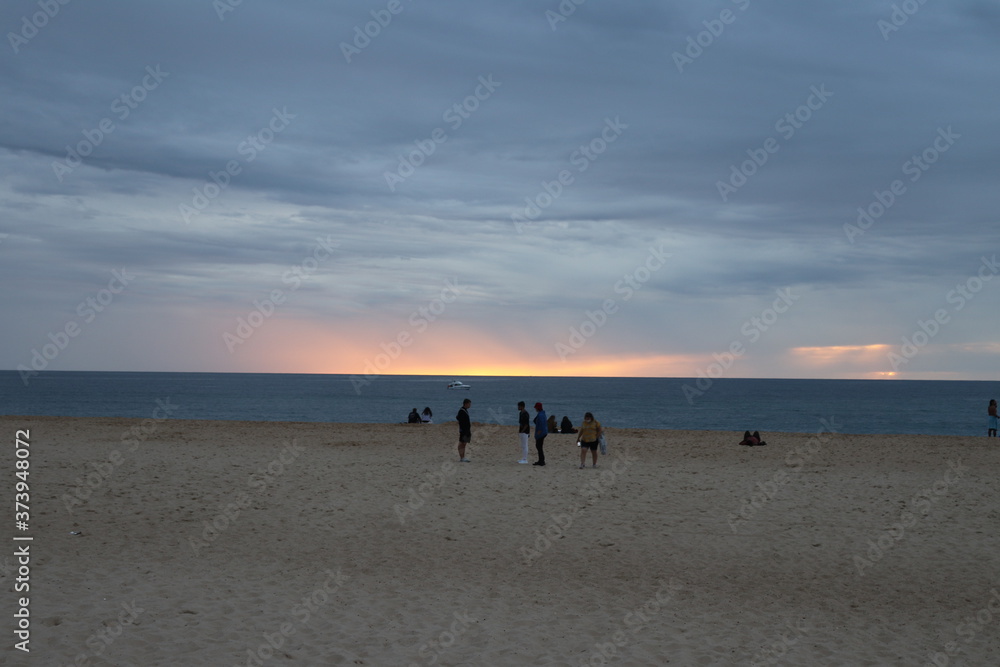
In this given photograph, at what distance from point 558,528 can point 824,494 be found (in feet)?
22.4

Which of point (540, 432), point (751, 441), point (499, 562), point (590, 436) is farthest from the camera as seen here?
point (751, 441)

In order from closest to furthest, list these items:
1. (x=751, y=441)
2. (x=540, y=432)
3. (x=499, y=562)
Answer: (x=499, y=562) < (x=540, y=432) < (x=751, y=441)

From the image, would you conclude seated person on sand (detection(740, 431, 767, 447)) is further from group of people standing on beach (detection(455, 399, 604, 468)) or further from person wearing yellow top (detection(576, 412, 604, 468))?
person wearing yellow top (detection(576, 412, 604, 468))

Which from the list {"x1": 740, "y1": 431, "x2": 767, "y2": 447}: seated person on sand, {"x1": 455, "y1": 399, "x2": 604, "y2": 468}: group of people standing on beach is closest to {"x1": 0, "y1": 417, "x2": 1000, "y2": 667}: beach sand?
{"x1": 455, "y1": 399, "x2": 604, "y2": 468}: group of people standing on beach

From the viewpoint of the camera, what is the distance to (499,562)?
11.7m

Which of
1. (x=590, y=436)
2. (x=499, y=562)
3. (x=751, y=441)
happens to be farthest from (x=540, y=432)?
(x=751, y=441)

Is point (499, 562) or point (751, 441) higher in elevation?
point (751, 441)

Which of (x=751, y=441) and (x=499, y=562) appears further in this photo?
(x=751, y=441)

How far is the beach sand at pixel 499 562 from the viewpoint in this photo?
8.38 meters

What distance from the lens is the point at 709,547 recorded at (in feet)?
41.2

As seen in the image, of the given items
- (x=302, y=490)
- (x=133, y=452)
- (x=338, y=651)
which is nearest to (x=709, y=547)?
(x=338, y=651)

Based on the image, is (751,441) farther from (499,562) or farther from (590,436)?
(499,562)

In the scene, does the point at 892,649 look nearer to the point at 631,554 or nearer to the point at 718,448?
the point at 631,554

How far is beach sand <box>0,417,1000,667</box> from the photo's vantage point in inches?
330
